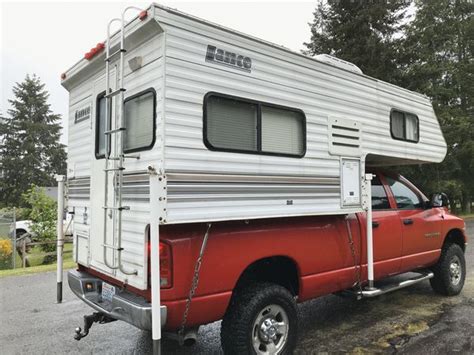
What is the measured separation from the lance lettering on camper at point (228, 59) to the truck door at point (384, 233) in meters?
2.29

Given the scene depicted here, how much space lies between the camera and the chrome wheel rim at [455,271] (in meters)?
6.20

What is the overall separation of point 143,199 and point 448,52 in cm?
2671

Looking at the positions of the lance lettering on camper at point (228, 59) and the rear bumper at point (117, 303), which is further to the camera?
the lance lettering on camper at point (228, 59)

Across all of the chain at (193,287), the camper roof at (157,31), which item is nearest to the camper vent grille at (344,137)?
the camper roof at (157,31)

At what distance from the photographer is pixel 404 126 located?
562 cm

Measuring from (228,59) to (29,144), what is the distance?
4575 cm

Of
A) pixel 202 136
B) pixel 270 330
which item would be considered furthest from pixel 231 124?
pixel 270 330

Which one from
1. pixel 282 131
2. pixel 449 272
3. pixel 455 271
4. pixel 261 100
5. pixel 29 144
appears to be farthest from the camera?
pixel 29 144

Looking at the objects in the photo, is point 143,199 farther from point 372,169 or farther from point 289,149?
point 372,169

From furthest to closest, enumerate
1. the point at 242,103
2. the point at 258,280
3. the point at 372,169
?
the point at 372,169 < the point at 258,280 < the point at 242,103

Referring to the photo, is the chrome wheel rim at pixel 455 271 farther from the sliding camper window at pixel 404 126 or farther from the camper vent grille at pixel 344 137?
the camper vent grille at pixel 344 137

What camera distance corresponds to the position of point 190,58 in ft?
10.9

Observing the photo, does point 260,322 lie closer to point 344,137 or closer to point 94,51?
point 344,137

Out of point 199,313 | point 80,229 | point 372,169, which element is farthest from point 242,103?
point 372,169
